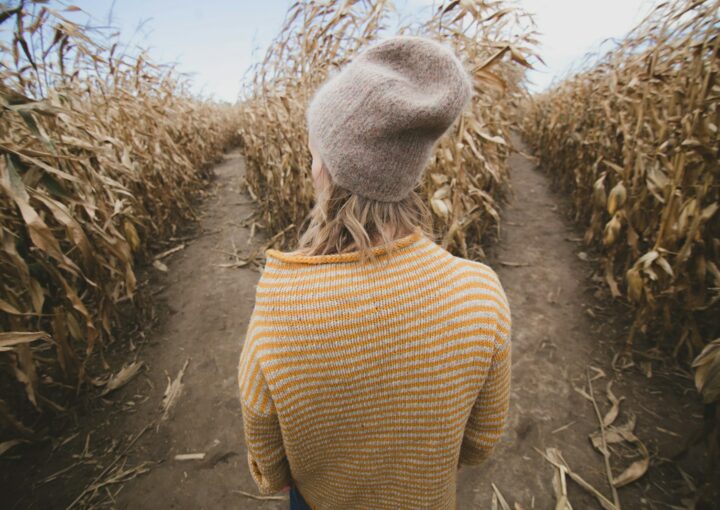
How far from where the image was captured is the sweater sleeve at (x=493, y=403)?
0.73m

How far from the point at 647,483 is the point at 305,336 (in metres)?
2.03

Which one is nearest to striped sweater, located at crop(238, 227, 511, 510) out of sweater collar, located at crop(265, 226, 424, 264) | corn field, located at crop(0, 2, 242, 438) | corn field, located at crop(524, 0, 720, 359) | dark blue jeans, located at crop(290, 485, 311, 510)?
sweater collar, located at crop(265, 226, 424, 264)

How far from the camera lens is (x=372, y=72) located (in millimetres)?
643

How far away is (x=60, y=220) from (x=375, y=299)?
1.59 meters

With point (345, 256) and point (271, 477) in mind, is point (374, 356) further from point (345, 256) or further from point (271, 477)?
point (271, 477)

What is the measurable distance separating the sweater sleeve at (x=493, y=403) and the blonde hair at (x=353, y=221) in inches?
10.0

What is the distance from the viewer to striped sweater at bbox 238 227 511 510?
637 millimetres

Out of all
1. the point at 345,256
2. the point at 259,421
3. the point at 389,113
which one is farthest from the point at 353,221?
→ the point at 259,421

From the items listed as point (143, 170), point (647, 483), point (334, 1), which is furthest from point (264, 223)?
point (647, 483)

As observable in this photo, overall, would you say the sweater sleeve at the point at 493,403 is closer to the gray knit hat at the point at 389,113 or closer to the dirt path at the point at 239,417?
the gray knit hat at the point at 389,113

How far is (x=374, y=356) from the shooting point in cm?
67

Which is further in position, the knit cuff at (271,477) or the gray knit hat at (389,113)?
the knit cuff at (271,477)

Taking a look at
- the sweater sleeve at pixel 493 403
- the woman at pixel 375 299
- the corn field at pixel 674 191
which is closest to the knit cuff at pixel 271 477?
the woman at pixel 375 299

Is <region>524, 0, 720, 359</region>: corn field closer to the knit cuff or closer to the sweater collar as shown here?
the sweater collar
